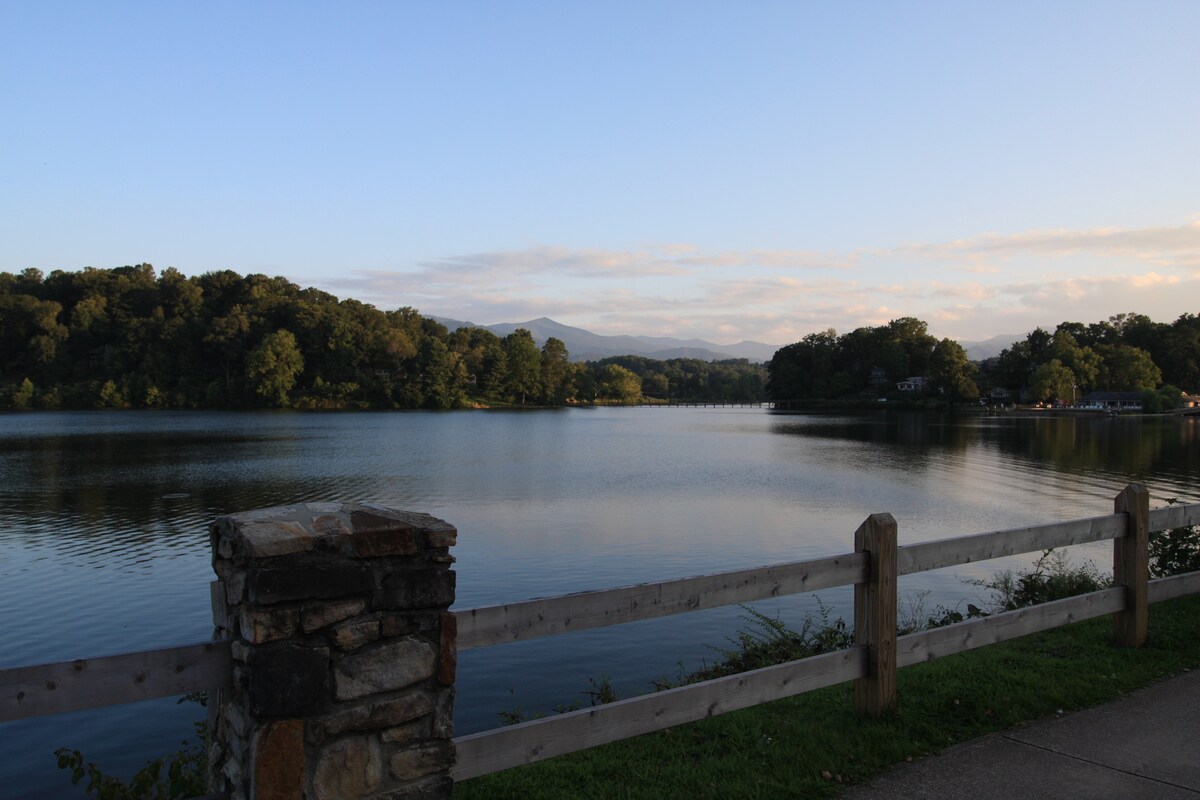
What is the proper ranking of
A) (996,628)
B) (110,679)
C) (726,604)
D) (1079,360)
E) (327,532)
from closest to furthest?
1. (110,679)
2. (327,532)
3. (726,604)
4. (996,628)
5. (1079,360)

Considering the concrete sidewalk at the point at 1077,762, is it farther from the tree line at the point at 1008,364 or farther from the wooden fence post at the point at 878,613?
the tree line at the point at 1008,364

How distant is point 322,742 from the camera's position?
3.29 m

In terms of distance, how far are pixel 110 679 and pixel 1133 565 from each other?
6.92 m

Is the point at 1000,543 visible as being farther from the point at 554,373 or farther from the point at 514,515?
the point at 554,373

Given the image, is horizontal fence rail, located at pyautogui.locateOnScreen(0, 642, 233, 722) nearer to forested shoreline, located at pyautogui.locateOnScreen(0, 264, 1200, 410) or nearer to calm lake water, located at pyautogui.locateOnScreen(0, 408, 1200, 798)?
calm lake water, located at pyautogui.locateOnScreen(0, 408, 1200, 798)

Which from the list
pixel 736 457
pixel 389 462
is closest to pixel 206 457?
pixel 389 462

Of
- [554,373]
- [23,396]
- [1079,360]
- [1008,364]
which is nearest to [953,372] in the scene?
[1008,364]

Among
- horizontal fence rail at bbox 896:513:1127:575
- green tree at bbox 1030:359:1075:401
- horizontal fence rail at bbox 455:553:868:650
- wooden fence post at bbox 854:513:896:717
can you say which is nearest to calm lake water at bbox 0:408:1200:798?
wooden fence post at bbox 854:513:896:717

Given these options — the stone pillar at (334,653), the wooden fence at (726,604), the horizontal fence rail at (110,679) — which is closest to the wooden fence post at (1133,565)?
the wooden fence at (726,604)

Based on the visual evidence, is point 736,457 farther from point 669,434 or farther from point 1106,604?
point 1106,604

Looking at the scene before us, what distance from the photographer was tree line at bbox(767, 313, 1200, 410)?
13625 centimetres

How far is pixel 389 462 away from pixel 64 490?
1584 cm

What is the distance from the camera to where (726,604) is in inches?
171

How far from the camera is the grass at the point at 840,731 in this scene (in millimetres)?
4785
